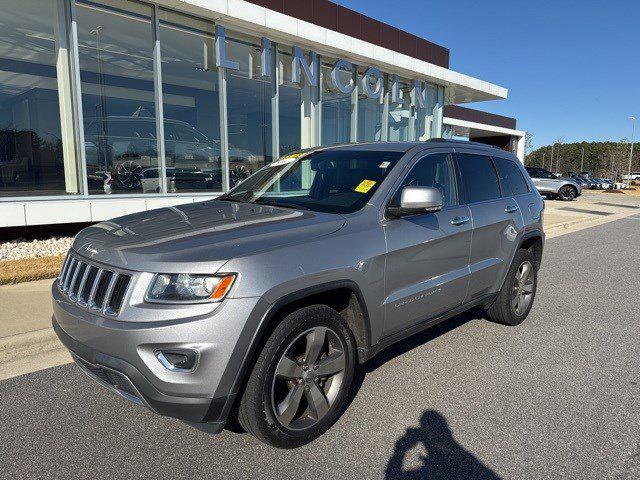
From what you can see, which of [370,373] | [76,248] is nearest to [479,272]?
[370,373]

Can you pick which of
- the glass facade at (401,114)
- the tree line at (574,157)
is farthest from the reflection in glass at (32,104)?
the tree line at (574,157)

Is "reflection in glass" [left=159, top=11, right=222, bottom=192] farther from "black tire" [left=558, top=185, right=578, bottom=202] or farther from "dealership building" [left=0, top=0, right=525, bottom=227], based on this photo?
"black tire" [left=558, top=185, right=578, bottom=202]

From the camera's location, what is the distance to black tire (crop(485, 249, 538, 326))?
4566 millimetres

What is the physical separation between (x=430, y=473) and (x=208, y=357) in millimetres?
1335

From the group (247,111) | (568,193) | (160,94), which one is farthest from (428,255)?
(568,193)

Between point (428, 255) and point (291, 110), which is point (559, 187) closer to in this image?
point (291, 110)

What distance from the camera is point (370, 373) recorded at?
3676 millimetres

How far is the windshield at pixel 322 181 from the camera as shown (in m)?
3.30

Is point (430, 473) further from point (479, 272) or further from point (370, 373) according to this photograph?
point (479, 272)

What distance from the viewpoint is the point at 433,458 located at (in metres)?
2.63

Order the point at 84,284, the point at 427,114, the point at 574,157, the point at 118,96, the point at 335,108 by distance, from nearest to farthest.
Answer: the point at 84,284 → the point at 118,96 → the point at 335,108 → the point at 427,114 → the point at 574,157

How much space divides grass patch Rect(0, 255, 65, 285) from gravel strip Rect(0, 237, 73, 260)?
37cm

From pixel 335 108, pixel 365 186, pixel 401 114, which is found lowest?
pixel 365 186

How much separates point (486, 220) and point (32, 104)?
790 cm
